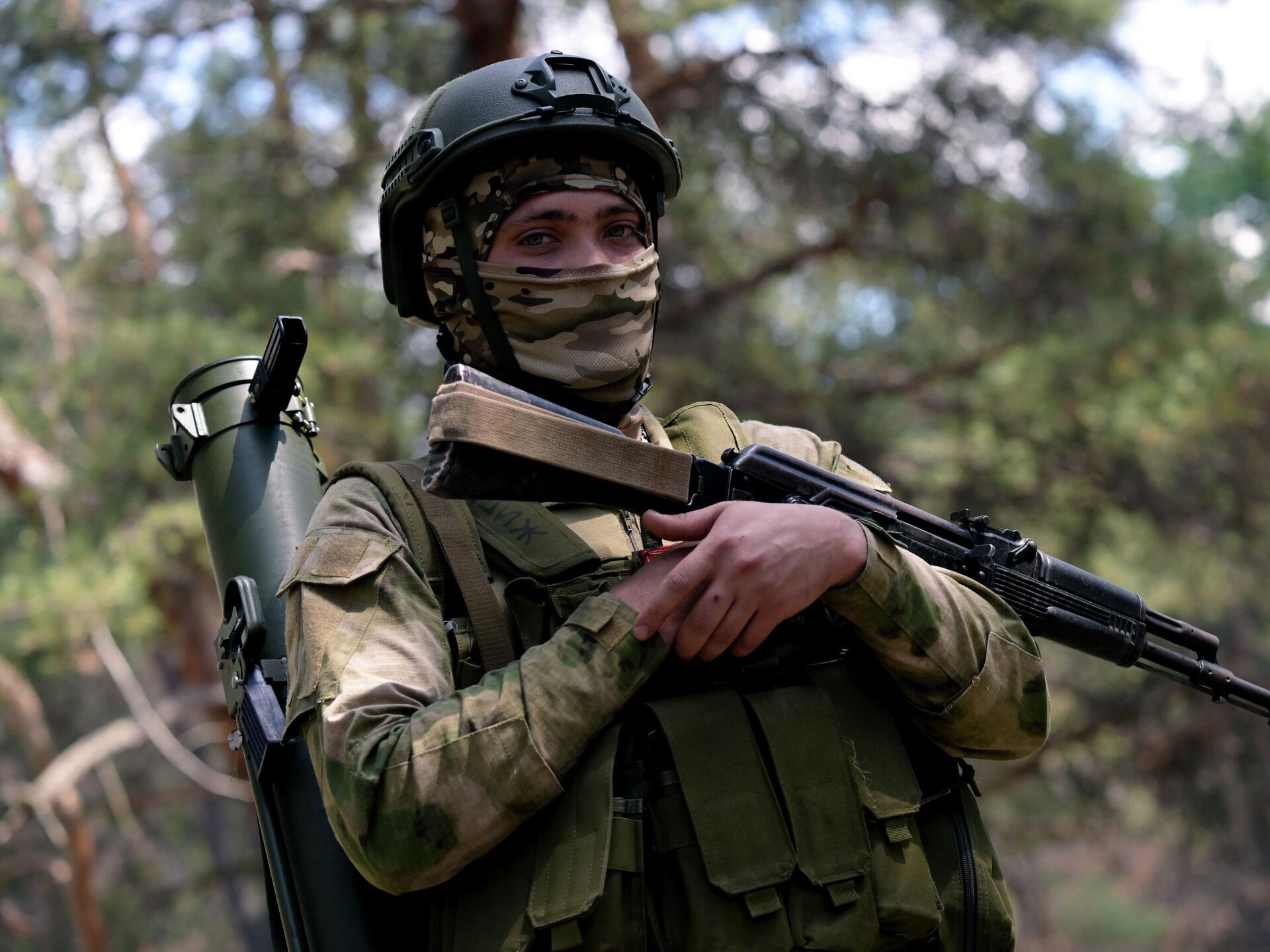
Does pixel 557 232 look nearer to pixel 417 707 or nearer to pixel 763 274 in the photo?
pixel 417 707

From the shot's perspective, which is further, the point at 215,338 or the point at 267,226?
the point at 267,226

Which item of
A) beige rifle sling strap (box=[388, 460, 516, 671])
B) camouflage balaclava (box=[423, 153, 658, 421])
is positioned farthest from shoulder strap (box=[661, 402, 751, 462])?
beige rifle sling strap (box=[388, 460, 516, 671])

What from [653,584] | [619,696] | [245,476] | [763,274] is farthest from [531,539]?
[763,274]

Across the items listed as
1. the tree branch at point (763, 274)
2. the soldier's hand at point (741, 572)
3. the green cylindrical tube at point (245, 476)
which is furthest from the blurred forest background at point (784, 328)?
the soldier's hand at point (741, 572)

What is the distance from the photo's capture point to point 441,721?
1.86 m

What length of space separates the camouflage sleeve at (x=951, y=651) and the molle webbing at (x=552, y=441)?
0.35 m

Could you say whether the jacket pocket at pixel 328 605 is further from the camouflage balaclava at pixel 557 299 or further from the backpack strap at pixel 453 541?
the camouflage balaclava at pixel 557 299

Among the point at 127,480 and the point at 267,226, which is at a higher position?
the point at 267,226

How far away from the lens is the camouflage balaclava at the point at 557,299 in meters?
2.41

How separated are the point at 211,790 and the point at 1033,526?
7.47m

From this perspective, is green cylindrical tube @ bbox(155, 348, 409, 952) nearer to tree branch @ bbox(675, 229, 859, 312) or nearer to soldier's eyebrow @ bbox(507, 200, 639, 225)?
soldier's eyebrow @ bbox(507, 200, 639, 225)

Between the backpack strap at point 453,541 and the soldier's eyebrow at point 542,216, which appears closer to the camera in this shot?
the backpack strap at point 453,541

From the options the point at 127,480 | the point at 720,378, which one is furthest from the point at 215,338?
the point at 720,378

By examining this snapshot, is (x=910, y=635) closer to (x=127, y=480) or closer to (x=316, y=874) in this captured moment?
(x=316, y=874)
